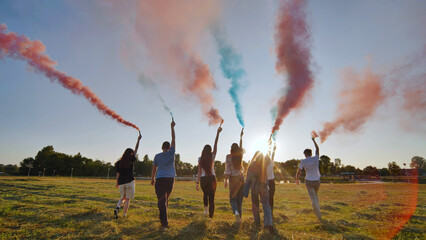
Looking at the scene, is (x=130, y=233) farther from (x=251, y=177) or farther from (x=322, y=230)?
(x=322, y=230)

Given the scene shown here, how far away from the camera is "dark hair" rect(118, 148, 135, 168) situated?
8.14m

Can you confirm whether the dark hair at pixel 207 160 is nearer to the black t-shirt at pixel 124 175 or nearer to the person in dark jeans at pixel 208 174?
the person in dark jeans at pixel 208 174

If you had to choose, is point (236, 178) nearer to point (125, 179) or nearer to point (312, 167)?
point (312, 167)

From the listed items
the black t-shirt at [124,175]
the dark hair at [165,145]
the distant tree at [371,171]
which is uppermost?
the dark hair at [165,145]

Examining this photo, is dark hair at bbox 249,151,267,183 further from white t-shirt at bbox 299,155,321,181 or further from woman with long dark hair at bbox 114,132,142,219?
woman with long dark hair at bbox 114,132,142,219

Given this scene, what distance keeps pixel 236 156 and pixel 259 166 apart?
3.52 ft

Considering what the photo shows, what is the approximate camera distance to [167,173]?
23.1 feet

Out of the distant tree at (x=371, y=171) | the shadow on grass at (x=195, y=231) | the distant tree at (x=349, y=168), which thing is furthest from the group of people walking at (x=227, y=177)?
the distant tree at (x=349, y=168)

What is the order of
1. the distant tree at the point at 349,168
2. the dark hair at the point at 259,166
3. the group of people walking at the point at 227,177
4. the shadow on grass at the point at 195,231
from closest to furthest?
the shadow on grass at the point at 195,231
the group of people walking at the point at 227,177
the dark hair at the point at 259,166
the distant tree at the point at 349,168

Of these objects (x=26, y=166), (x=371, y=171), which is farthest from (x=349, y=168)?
(x=26, y=166)

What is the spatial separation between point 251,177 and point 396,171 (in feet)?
451

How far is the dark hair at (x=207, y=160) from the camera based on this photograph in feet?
26.1

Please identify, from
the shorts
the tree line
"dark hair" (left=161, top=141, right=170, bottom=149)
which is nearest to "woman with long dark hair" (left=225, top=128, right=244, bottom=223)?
"dark hair" (left=161, top=141, right=170, bottom=149)

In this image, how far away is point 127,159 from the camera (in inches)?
323
